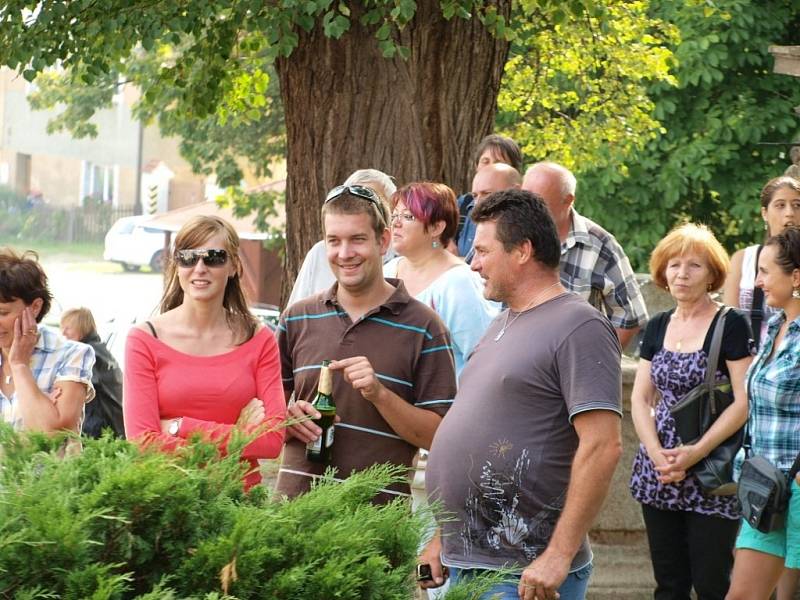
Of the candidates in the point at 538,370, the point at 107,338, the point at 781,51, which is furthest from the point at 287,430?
the point at 107,338

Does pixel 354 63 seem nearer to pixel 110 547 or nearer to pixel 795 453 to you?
pixel 795 453

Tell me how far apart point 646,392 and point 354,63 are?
319 cm

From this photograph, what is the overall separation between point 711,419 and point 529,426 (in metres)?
2.21

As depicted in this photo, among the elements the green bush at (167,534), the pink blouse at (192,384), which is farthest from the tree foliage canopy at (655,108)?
the green bush at (167,534)

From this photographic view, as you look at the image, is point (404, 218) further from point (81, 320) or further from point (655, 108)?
point (655, 108)

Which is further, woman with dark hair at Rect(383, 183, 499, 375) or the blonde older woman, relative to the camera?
the blonde older woman

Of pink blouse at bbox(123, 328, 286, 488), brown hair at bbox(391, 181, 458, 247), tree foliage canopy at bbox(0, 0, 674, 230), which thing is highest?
tree foliage canopy at bbox(0, 0, 674, 230)

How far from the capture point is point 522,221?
4.06 m

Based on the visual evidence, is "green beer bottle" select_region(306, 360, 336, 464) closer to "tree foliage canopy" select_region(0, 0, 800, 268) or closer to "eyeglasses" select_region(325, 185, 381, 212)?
"eyeglasses" select_region(325, 185, 381, 212)

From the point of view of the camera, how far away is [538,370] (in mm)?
3930

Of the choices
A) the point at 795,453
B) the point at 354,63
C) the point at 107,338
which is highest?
the point at 354,63

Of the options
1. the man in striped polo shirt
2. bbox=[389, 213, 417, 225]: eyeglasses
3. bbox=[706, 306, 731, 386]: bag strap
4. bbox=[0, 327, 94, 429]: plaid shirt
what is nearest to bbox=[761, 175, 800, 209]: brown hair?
bbox=[706, 306, 731, 386]: bag strap

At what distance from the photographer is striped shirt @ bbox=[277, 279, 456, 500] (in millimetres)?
4504

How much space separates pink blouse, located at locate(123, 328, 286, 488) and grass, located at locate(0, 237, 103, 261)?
149 feet
